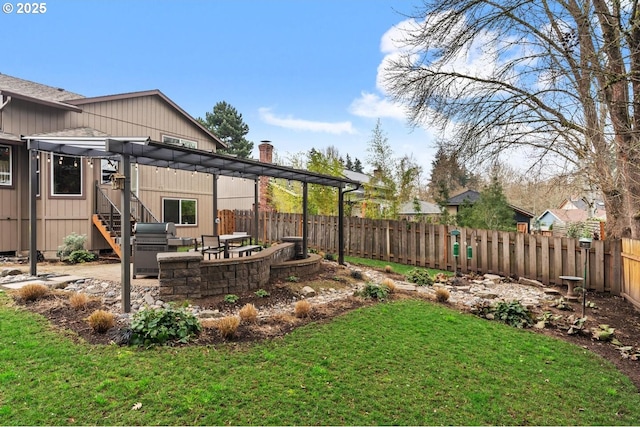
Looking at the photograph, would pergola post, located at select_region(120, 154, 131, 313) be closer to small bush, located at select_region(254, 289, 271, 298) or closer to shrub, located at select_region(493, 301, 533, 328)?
small bush, located at select_region(254, 289, 271, 298)

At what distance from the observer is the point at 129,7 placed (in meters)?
9.98

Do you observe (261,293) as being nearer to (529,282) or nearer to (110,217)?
(110,217)

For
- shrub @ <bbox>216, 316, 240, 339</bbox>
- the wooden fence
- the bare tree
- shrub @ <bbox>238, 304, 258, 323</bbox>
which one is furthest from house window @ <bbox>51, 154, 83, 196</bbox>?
the bare tree

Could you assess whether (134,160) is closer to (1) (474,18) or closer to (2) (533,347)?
(2) (533,347)

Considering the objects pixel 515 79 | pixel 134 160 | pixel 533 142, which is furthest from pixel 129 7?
pixel 533 142

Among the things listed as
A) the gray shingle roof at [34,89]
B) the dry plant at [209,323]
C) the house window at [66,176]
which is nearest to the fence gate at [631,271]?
the dry plant at [209,323]

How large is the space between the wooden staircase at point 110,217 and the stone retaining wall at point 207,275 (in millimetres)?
4980

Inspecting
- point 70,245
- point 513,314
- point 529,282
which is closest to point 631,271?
point 529,282

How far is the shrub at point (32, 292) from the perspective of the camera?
5.29 metres

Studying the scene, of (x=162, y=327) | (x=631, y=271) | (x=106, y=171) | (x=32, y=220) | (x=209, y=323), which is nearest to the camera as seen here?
(x=162, y=327)

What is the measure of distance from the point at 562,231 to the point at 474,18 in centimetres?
1850

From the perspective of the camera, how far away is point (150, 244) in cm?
705

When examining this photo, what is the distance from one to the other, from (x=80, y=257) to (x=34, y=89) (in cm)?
626

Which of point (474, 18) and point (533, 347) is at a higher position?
point (474, 18)
